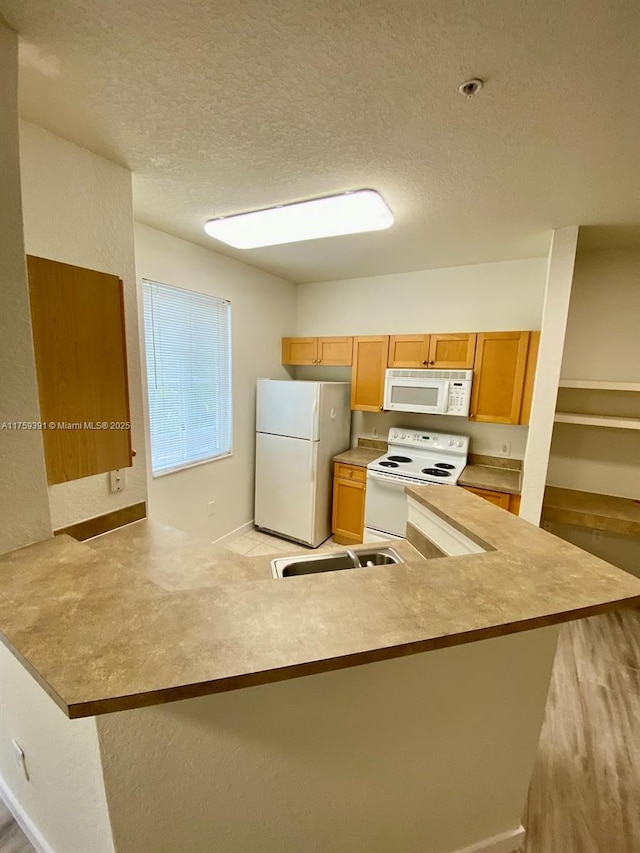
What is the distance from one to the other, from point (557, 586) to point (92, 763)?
1.27 meters

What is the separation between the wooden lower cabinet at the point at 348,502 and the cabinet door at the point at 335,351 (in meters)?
1.05

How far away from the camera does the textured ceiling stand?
0.89 m

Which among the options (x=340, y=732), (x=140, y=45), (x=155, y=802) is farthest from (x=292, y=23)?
(x=155, y=802)

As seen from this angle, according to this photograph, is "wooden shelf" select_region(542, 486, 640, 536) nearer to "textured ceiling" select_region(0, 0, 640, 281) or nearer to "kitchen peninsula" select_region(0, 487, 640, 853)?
"kitchen peninsula" select_region(0, 487, 640, 853)

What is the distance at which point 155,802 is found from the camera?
33.6 inches

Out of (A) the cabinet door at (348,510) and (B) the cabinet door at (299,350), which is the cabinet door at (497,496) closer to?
(A) the cabinet door at (348,510)

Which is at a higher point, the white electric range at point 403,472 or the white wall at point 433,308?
the white wall at point 433,308

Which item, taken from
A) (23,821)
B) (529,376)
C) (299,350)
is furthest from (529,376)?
(23,821)

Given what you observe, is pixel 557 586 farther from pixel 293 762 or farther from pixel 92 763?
pixel 92 763

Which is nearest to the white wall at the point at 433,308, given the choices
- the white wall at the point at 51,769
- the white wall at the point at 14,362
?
the white wall at the point at 14,362

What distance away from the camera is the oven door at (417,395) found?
116 inches

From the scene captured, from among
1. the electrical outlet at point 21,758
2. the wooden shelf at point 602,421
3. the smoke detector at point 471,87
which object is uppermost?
the smoke detector at point 471,87

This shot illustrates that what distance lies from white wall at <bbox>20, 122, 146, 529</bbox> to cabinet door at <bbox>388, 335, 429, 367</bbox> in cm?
222

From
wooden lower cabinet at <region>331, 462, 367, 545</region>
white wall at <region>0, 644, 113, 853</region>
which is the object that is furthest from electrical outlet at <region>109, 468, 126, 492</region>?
wooden lower cabinet at <region>331, 462, 367, 545</region>
